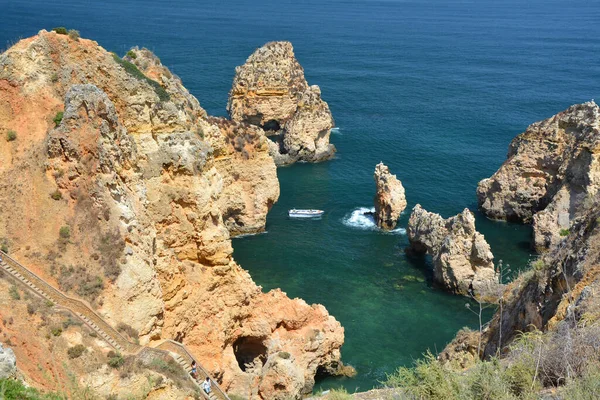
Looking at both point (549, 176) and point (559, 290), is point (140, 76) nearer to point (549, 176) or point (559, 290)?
point (559, 290)

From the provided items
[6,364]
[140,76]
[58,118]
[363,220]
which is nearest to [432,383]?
[6,364]

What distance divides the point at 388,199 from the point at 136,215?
35074 millimetres

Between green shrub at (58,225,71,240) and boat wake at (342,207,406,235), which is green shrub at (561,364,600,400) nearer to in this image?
green shrub at (58,225,71,240)

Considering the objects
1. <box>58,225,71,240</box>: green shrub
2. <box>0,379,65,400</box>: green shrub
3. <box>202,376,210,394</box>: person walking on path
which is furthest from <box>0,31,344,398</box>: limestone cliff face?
<box>0,379,65,400</box>: green shrub

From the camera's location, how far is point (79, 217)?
2697 centimetres

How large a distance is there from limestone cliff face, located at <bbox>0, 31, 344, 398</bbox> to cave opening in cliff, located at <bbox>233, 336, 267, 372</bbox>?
3.6 inches

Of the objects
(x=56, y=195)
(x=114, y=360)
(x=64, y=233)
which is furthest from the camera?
(x=56, y=195)

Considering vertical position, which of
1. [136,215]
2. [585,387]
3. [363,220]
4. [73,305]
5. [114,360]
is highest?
[585,387]

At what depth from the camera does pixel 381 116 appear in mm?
97250

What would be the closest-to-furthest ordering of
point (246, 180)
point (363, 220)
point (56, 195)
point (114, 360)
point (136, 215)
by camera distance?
point (114, 360) < point (56, 195) < point (136, 215) < point (246, 180) < point (363, 220)

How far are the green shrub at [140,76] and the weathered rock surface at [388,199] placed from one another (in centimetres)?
3078

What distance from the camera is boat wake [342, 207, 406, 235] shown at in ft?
201

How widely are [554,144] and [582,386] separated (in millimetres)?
48968

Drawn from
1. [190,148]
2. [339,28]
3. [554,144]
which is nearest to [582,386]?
[190,148]
